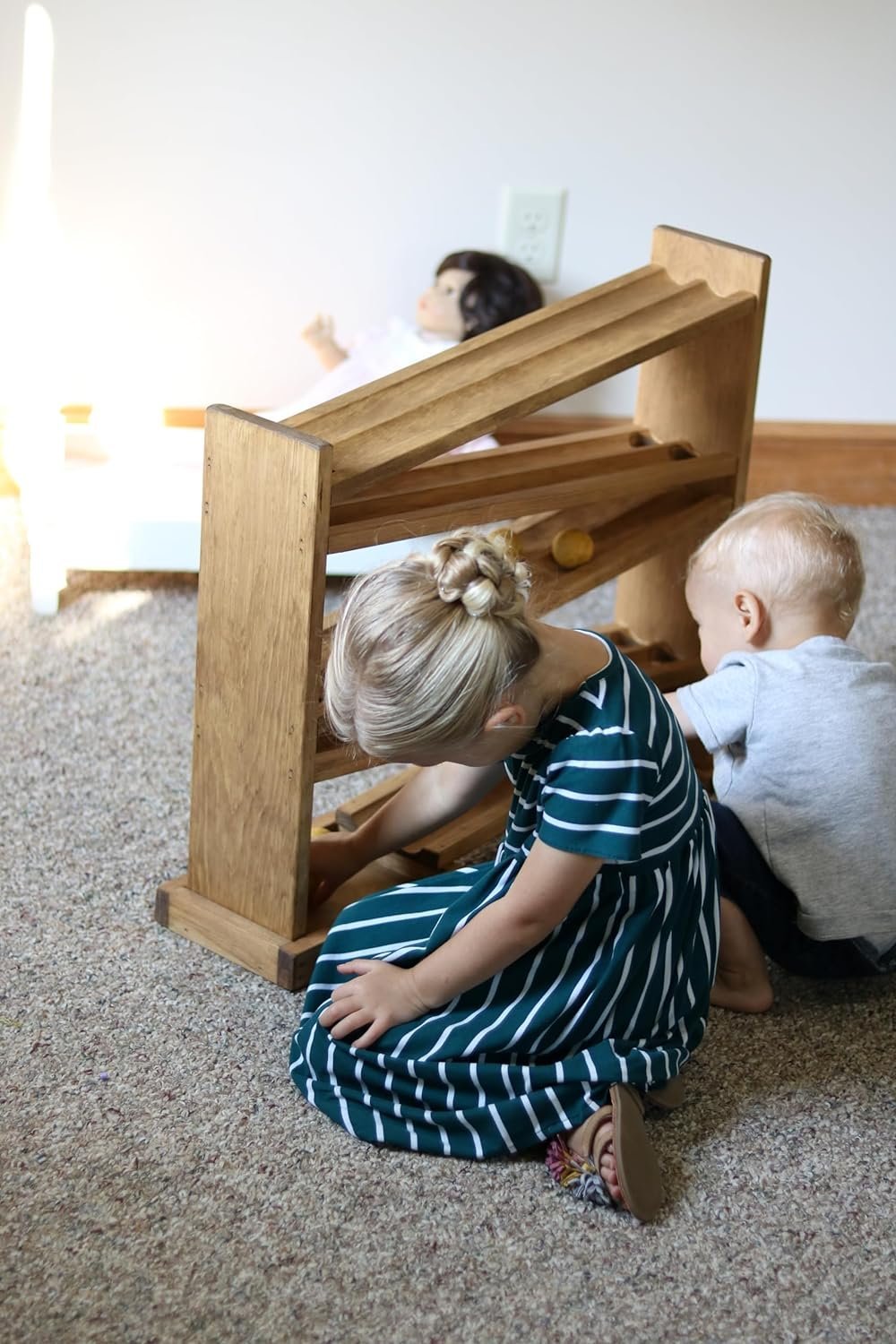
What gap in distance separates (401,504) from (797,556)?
316mm

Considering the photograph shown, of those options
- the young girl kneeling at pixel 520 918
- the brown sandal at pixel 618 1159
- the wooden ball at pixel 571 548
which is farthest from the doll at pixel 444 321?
the brown sandal at pixel 618 1159

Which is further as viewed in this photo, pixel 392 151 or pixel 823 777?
pixel 392 151

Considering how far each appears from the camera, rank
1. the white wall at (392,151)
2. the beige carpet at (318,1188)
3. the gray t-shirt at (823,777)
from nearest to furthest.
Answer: the beige carpet at (318,1188) < the gray t-shirt at (823,777) < the white wall at (392,151)

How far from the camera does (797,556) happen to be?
1.17 metres

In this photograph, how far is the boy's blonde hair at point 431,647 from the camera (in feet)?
2.89

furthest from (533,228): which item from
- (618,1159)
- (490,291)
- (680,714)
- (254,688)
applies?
(618,1159)

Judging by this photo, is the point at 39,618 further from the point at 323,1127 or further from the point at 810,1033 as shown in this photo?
the point at 810,1033

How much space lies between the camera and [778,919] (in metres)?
1.14

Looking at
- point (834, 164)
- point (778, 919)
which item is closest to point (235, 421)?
point (778, 919)

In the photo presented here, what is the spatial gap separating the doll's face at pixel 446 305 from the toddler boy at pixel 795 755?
2.59 ft

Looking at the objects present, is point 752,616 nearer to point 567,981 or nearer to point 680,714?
point 680,714

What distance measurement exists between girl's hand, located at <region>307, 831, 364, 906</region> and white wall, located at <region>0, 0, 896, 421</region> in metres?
0.97

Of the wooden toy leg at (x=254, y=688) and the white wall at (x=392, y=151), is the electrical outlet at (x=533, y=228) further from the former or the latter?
the wooden toy leg at (x=254, y=688)

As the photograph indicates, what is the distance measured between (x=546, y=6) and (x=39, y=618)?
99 centimetres
